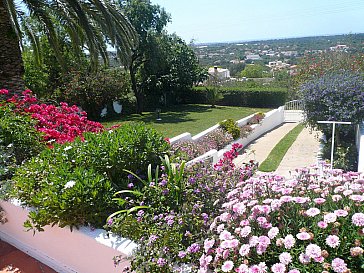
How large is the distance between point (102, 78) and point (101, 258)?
1653 cm

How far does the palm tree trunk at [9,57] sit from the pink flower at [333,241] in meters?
7.47

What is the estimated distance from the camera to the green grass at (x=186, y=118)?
51.6 feet

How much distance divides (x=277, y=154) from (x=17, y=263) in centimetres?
850

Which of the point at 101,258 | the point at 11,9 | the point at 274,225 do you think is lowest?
the point at 101,258

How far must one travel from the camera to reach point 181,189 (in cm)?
303

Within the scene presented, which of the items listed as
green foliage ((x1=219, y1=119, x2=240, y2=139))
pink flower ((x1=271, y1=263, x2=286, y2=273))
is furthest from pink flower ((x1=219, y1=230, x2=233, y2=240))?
green foliage ((x1=219, y1=119, x2=240, y2=139))

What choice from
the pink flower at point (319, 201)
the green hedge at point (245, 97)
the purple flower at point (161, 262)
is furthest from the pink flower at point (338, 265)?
the green hedge at point (245, 97)

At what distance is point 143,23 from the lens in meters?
19.4

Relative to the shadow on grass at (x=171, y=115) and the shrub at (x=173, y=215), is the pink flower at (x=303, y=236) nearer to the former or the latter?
the shrub at (x=173, y=215)

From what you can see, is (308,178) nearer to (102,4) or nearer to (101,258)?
(101,258)

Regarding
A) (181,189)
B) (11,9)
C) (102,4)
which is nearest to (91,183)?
(181,189)

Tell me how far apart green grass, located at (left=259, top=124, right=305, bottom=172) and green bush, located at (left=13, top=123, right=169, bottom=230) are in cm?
A: 542

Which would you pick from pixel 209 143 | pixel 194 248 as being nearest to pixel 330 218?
pixel 194 248

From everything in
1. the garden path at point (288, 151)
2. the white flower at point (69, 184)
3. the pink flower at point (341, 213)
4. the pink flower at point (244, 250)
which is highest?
the pink flower at point (341, 213)
